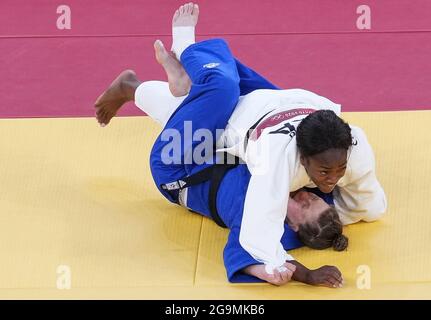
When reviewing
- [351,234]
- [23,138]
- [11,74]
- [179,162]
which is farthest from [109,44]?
[351,234]

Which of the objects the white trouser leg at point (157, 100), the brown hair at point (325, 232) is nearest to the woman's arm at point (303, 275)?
the brown hair at point (325, 232)

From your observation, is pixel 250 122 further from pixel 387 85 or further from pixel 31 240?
pixel 387 85

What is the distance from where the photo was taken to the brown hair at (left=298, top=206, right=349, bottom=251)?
3.17m

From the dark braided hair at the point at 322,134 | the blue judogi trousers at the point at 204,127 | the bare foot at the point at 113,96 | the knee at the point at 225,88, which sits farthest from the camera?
the bare foot at the point at 113,96

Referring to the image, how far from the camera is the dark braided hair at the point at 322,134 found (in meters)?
2.95

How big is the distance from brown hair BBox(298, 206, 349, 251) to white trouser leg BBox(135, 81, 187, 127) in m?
0.78

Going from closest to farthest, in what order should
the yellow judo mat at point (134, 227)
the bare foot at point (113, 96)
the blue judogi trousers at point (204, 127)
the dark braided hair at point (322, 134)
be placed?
the dark braided hair at point (322, 134), the yellow judo mat at point (134, 227), the blue judogi trousers at point (204, 127), the bare foot at point (113, 96)

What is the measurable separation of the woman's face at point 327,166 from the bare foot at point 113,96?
112 cm

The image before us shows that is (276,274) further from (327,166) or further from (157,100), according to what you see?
(157,100)

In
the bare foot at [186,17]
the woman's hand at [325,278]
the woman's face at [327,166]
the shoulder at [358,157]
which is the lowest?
the woman's hand at [325,278]

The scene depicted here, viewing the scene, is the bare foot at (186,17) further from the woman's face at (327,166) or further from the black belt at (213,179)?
the woman's face at (327,166)

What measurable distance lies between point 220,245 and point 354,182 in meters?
0.52

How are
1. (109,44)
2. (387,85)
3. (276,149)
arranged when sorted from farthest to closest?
(109,44) < (387,85) < (276,149)

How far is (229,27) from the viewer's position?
5.28 m
